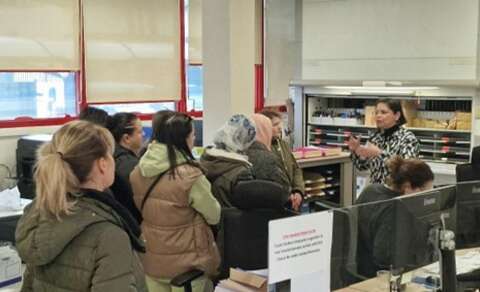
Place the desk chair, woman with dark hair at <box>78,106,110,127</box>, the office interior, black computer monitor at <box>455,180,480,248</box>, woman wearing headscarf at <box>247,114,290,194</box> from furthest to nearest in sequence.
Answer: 1. the office interior
2. woman with dark hair at <box>78,106,110,127</box>
3. woman wearing headscarf at <box>247,114,290,194</box>
4. the desk chair
5. black computer monitor at <box>455,180,480,248</box>

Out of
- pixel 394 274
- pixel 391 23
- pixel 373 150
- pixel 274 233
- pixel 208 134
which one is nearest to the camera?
pixel 274 233

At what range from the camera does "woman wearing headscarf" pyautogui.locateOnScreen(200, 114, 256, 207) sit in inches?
126

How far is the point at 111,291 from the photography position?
70.3 inches

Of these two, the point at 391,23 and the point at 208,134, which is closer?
the point at 208,134

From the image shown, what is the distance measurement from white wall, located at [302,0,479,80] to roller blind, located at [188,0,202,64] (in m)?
1.58

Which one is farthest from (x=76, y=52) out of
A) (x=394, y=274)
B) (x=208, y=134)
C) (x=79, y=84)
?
(x=394, y=274)

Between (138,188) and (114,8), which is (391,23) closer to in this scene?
(114,8)

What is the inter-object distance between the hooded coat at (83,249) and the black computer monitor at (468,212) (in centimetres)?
132

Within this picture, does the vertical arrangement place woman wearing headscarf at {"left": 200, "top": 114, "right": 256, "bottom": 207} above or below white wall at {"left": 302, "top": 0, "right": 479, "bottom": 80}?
below

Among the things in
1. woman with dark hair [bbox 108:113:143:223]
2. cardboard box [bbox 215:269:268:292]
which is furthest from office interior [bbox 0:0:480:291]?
cardboard box [bbox 215:269:268:292]

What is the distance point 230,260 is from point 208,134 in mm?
2033

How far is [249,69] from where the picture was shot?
16.1 feet

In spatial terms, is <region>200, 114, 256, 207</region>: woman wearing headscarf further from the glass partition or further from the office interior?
the office interior

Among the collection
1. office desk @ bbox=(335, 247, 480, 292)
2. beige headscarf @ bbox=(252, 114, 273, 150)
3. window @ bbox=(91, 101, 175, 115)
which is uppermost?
window @ bbox=(91, 101, 175, 115)
